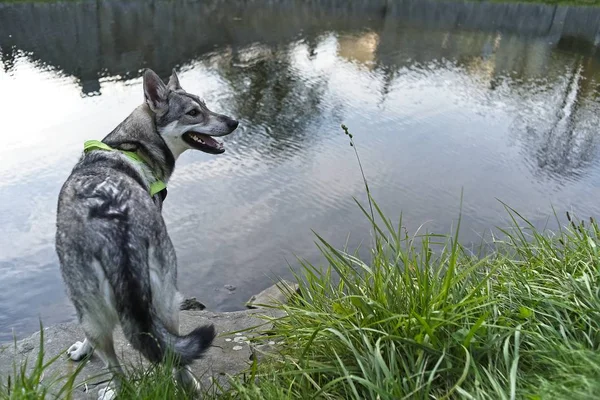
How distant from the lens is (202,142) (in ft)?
13.1

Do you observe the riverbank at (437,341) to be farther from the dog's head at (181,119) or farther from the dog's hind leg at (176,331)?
the dog's head at (181,119)

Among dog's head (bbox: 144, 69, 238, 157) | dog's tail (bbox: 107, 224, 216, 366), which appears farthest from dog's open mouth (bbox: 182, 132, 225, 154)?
dog's tail (bbox: 107, 224, 216, 366)

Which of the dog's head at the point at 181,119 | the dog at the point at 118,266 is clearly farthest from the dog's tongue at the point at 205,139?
the dog at the point at 118,266

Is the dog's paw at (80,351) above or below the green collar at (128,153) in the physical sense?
below

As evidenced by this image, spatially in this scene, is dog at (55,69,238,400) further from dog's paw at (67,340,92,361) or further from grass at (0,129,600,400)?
dog's paw at (67,340,92,361)

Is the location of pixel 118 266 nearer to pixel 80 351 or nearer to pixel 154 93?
pixel 80 351

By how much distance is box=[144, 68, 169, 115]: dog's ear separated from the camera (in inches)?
145

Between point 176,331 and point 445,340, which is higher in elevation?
point 445,340

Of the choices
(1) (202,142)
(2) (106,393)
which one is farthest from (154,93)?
(2) (106,393)

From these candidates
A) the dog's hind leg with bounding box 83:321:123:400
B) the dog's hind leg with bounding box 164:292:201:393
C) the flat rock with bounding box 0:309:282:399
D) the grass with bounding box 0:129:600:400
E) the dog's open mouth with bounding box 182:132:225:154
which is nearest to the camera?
the grass with bounding box 0:129:600:400

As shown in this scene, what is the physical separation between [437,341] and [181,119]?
98.4 inches

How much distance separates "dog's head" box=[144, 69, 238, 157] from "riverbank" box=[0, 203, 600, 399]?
1.59m

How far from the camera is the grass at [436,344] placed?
2.23 m

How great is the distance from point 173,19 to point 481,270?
21061mm
